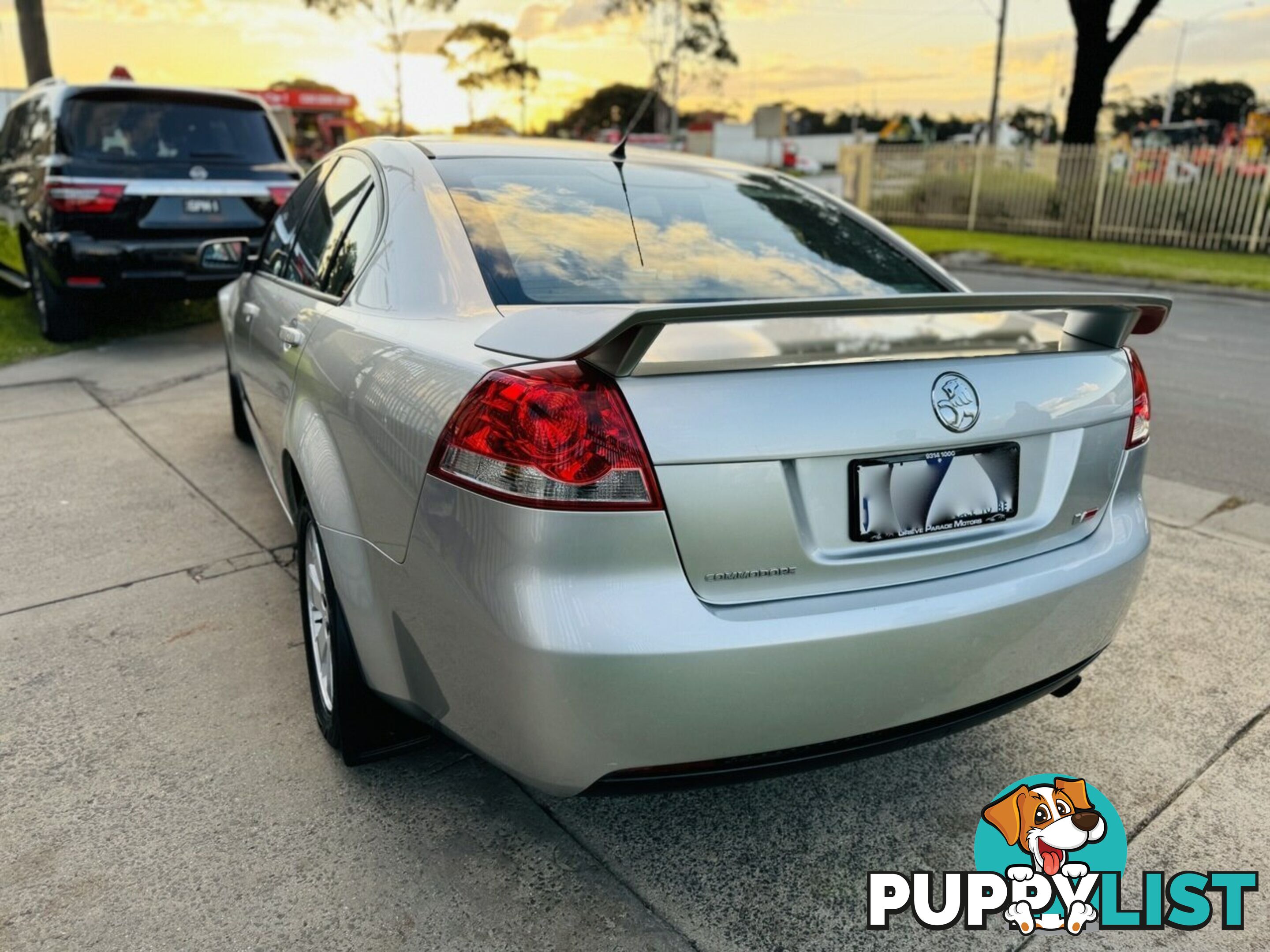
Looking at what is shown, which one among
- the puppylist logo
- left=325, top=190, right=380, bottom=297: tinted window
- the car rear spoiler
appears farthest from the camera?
left=325, top=190, right=380, bottom=297: tinted window

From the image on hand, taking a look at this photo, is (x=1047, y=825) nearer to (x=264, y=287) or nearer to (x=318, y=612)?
(x=318, y=612)

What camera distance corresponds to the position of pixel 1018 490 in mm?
2020

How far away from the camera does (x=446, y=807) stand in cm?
233

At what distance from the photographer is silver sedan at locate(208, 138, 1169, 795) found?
5.55 ft

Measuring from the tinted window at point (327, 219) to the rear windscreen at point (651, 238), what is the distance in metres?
0.48

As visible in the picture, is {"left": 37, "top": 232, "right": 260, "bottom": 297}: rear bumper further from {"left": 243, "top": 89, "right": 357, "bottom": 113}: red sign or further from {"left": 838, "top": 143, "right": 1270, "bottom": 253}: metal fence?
{"left": 243, "top": 89, "right": 357, "bottom": 113}: red sign

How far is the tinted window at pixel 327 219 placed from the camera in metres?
3.00

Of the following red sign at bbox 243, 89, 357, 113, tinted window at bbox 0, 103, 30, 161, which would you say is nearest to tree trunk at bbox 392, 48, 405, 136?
red sign at bbox 243, 89, 357, 113

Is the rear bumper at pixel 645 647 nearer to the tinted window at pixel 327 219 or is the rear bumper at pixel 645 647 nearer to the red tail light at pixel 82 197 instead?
the tinted window at pixel 327 219

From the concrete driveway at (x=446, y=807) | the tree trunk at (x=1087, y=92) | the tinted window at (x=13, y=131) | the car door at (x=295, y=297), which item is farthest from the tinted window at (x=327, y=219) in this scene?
the tree trunk at (x=1087, y=92)

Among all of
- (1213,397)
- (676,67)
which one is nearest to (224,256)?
(1213,397)

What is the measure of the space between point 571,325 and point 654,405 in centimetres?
22

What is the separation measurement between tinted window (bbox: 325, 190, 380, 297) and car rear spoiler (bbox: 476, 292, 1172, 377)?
2.51 ft

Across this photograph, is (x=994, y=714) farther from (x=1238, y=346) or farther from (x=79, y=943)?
(x=1238, y=346)
